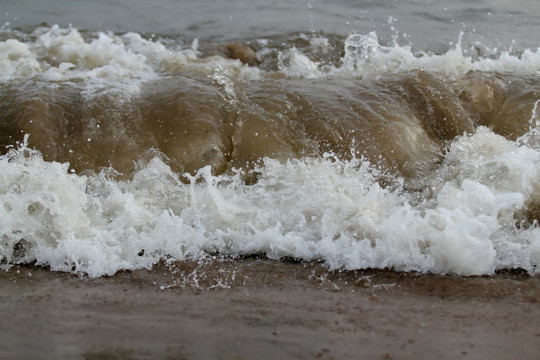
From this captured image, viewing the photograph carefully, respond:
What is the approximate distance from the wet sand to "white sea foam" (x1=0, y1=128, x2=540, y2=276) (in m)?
0.13

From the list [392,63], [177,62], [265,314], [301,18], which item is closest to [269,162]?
[265,314]

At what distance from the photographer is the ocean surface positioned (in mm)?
3473

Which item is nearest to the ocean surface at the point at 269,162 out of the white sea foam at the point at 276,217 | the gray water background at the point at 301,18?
the white sea foam at the point at 276,217

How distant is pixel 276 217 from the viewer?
377 centimetres

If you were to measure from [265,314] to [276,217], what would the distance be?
1053mm

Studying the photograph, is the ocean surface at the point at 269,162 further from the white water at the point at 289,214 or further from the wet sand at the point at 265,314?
the wet sand at the point at 265,314

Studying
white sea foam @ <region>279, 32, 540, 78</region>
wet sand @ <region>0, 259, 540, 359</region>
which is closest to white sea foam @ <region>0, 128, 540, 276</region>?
wet sand @ <region>0, 259, 540, 359</region>

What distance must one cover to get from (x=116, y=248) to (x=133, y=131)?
1318mm

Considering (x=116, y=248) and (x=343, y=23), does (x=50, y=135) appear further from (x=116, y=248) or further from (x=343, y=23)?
(x=343, y=23)

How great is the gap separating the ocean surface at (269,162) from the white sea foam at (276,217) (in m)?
0.01

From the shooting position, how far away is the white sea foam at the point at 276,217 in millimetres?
3377

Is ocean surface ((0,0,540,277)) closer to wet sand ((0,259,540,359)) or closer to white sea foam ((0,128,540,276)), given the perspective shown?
white sea foam ((0,128,540,276))

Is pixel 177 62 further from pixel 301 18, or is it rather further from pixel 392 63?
pixel 301 18

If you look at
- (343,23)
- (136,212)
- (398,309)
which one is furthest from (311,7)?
(398,309)
